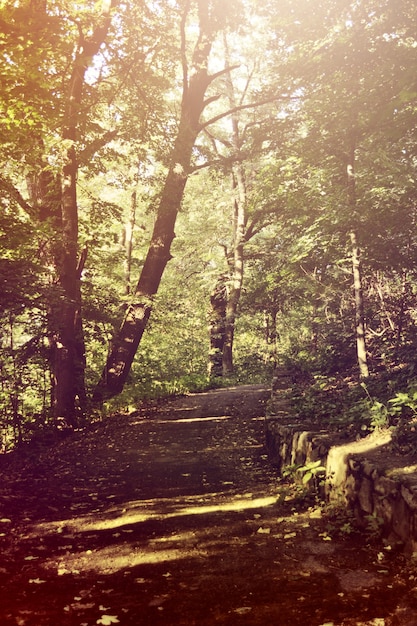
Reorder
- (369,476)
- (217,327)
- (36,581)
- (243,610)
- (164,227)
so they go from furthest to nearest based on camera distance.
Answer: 1. (217,327)
2. (164,227)
3. (369,476)
4. (36,581)
5. (243,610)

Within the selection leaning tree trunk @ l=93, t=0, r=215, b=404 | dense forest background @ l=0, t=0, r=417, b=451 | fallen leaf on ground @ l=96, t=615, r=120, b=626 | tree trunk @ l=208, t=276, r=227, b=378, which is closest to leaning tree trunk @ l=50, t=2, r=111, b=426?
dense forest background @ l=0, t=0, r=417, b=451

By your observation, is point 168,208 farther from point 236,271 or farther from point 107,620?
point 107,620

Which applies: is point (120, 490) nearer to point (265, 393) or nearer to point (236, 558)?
point (236, 558)

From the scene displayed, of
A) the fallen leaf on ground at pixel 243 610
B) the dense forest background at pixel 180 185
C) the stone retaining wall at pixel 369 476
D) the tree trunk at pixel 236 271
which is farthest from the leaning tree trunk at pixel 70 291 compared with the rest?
the tree trunk at pixel 236 271

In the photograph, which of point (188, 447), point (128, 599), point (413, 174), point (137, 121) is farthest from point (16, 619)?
point (137, 121)

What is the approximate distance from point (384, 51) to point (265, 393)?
11242mm

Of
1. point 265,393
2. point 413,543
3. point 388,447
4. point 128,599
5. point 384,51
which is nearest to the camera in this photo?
point 128,599

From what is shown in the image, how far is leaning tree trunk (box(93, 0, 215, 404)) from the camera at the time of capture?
14.0 meters

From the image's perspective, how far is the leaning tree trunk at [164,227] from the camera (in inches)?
551

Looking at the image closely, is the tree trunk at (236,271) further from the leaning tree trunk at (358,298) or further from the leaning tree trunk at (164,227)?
the leaning tree trunk at (358,298)

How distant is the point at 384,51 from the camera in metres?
8.89

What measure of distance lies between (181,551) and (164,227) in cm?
1150

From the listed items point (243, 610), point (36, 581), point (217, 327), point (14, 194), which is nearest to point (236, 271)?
point (217, 327)

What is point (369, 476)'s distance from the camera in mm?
4996
